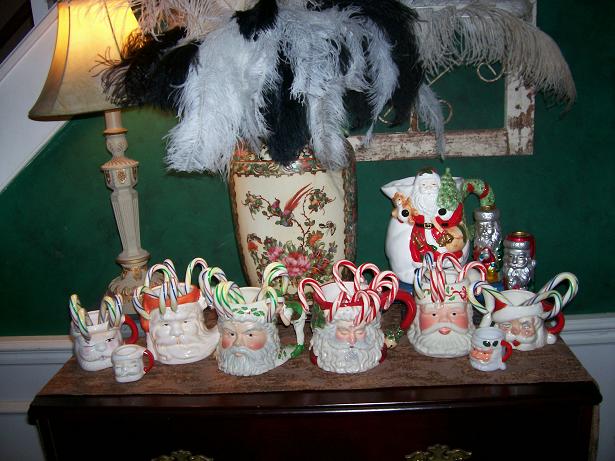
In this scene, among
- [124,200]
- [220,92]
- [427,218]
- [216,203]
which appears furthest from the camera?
[216,203]

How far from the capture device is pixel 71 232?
1.41 meters

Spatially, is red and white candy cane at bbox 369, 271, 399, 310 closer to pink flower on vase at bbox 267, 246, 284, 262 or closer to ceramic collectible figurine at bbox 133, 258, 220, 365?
pink flower on vase at bbox 267, 246, 284, 262

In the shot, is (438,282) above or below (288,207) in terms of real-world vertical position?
below

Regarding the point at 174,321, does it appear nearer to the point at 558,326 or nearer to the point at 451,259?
the point at 451,259

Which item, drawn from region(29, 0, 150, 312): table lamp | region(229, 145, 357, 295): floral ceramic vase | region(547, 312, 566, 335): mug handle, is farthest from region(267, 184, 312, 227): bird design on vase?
region(547, 312, 566, 335): mug handle

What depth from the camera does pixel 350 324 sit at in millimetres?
909

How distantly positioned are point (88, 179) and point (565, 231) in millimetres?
1196

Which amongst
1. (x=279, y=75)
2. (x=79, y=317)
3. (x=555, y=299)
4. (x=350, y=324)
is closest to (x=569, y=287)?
(x=555, y=299)

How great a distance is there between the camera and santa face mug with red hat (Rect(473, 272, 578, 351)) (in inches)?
36.9

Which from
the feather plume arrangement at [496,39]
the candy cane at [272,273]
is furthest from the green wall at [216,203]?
the candy cane at [272,273]

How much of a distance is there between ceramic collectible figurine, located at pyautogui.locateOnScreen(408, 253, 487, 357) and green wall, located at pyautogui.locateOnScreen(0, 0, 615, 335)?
1.38ft

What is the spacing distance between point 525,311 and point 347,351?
31cm

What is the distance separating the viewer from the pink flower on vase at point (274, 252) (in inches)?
40.7

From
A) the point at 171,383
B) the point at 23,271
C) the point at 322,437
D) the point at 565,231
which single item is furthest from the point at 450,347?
the point at 23,271
